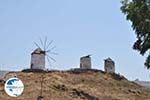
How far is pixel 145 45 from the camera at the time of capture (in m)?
27.1

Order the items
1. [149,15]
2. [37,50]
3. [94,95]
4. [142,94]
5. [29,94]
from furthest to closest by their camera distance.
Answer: [37,50]
[142,94]
[94,95]
[29,94]
[149,15]

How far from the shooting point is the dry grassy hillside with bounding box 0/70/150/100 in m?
31.8

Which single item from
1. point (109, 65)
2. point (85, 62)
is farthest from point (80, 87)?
point (109, 65)

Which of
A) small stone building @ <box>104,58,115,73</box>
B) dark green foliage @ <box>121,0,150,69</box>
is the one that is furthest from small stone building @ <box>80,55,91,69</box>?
dark green foliage @ <box>121,0,150,69</box>

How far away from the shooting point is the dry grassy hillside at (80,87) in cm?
3181

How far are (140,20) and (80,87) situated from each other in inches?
387

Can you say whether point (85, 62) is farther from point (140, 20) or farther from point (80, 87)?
point (140, 20)

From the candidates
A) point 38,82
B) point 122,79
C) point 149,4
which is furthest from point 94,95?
point 149,4

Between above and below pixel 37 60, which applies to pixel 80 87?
below

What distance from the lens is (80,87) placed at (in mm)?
34375

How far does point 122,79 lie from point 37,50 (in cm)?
810

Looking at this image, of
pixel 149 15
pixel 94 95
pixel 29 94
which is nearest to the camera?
pixel 149 15

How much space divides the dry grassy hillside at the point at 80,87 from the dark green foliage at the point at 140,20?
7.11 metres

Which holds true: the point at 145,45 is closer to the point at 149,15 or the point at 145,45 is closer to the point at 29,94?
the point at 149,15
